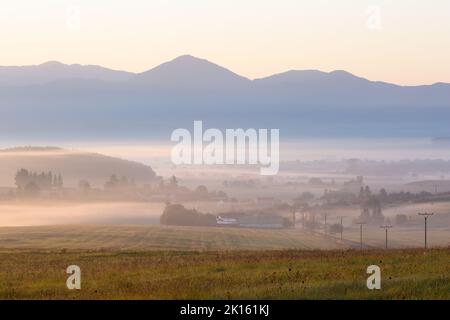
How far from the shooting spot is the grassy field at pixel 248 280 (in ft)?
88.9

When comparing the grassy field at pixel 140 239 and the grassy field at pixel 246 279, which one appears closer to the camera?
the grassy field at pixel 246 279

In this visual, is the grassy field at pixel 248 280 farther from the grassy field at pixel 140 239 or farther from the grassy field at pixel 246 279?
the grassy field at pixel 140 239

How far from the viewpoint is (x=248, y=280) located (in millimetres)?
31578

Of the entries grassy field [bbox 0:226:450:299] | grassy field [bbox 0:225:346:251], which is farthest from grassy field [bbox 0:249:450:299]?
grassy field [bbox 0:225:346:251]

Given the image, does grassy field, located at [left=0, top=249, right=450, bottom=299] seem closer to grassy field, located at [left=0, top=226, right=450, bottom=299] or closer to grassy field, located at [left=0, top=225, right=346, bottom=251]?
grassy field, located at [left=0, top=226, right=450, bottom=299]

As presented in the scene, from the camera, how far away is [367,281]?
2880cm

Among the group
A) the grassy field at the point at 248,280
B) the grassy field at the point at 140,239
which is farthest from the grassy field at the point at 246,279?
the grassy field at the point at 140,239

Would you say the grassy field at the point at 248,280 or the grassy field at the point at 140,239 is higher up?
the grassy field at the point at 248,280

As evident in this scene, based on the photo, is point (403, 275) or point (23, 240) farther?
point (23, 240)

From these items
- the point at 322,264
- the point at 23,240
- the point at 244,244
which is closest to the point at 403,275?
the point at 322,264

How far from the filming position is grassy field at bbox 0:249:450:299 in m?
27.1

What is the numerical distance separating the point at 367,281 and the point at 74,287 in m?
10.2
